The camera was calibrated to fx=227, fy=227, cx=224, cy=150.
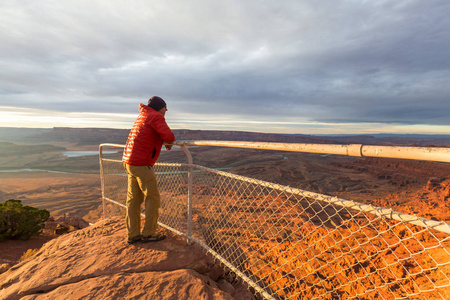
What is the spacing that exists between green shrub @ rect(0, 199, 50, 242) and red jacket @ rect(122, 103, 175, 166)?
6.33 meters

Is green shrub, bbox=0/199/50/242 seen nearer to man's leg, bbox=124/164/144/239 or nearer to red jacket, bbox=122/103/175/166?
man's leg, bbox=124/164/144/239

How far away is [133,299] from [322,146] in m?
2.25

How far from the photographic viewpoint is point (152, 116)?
2.80 metres

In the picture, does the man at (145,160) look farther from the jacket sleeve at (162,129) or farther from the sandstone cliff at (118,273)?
the sandstone cliff at (118,273)

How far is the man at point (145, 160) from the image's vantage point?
2818 mm

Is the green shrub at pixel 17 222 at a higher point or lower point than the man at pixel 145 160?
lower

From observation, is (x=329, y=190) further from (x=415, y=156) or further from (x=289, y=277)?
(x=415, y=156)

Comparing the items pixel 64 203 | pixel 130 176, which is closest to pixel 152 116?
pixel 130 176

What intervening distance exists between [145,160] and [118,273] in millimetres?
1319

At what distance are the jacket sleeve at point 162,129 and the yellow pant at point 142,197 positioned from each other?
0.50 metres

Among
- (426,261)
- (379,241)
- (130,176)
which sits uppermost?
(130,176)

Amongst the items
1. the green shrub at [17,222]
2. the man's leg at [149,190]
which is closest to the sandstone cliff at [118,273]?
the man's leg at [149,190]

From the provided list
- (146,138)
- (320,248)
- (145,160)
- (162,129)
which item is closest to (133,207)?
(145,160)

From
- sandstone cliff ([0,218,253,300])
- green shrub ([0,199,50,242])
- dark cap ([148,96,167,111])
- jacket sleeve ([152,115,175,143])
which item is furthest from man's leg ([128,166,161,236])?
green shrub ([0,199,50,242])
